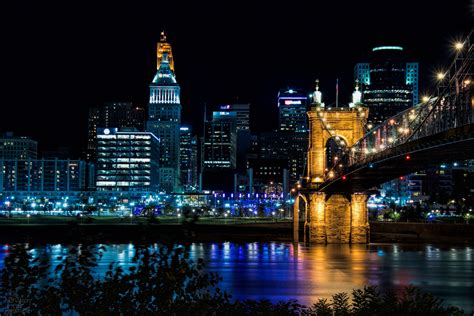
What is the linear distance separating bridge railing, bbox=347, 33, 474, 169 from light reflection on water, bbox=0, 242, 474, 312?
26.8 feet

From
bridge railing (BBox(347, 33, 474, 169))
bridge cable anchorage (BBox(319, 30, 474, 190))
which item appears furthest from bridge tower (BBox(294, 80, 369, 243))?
bridge railing (BBox(347, 33, 474, 169))

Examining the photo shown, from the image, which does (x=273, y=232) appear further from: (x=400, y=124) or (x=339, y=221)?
(x=400, y=124)

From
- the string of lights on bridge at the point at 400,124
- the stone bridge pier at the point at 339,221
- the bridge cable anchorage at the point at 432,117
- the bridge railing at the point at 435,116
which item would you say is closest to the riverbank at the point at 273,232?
the stone bridge pier at the point at 339,221

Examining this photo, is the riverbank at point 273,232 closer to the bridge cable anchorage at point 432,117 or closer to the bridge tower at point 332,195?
the bridge tower at point 332,195

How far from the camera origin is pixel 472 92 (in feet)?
121

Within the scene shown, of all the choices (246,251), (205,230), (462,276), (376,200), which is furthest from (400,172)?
(376,200)

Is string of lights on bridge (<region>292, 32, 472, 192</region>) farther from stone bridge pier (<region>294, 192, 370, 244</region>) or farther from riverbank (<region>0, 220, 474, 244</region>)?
riverbank (<region>0, 220, 474, 244</region>)

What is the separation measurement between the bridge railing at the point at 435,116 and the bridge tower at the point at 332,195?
318 inches

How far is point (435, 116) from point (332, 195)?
29.5 meters

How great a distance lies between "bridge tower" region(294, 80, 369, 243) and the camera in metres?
74.6

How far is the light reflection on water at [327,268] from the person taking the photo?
40281 mm

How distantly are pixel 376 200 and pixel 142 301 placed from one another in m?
158

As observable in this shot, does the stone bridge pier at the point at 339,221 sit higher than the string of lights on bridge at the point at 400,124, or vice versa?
the string of lights on bridge at the point at 400,124

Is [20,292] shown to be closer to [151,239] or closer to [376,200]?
[151,239]
